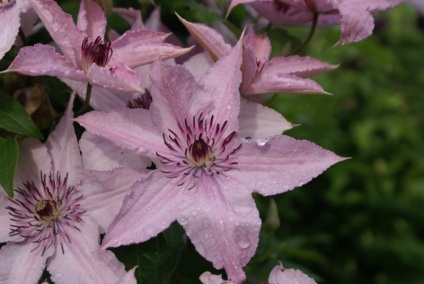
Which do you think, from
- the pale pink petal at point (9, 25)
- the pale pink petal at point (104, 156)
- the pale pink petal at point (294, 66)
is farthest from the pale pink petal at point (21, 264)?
the pale pink petal at point (294, 66)

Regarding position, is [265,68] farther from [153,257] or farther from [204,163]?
[153,257]

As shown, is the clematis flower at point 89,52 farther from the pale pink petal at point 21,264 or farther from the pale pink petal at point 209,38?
the pale pink petal at point 21,264

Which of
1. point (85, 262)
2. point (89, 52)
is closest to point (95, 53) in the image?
point (89, 52)

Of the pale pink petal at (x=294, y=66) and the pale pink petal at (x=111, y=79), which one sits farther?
the pale pink petal at (x=294, y=66)

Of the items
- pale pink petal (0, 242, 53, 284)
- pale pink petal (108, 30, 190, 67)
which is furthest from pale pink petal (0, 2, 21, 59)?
pale pink petal (0, 242, 53, 284)

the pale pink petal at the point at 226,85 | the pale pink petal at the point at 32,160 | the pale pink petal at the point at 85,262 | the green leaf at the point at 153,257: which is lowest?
the green leaf at the point at 153,257
